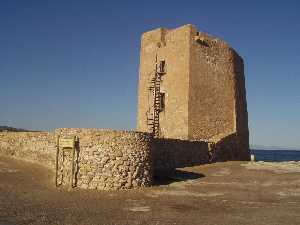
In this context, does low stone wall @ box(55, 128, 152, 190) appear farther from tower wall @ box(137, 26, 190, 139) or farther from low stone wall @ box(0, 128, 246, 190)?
tower wall @ box(137, 26, 190, 139)

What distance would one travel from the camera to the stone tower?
84.4 feet

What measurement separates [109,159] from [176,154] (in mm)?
7482

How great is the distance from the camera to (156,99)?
89.8ft

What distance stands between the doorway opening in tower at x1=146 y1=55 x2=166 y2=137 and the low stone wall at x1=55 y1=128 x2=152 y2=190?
36.9 ft

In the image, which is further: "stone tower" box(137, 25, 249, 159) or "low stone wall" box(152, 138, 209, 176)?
"stone tower" box(137, 25, 249, 159)

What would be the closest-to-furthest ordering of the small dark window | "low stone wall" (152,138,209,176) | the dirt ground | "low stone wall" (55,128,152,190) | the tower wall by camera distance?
the dirt ground
"low stone wall" (55,128,152,190)
"low stone wall" (152,138,209,176)
the tower wall
the small dark window

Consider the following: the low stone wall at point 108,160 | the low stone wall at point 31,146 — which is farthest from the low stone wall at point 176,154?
the low stone wall at point 31,146

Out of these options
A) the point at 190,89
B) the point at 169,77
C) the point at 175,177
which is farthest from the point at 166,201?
the point at 169,77

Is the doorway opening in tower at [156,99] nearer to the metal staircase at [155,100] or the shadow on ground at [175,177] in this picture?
the metal staircase at [155,100]

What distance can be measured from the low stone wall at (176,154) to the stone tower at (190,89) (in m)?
1.86

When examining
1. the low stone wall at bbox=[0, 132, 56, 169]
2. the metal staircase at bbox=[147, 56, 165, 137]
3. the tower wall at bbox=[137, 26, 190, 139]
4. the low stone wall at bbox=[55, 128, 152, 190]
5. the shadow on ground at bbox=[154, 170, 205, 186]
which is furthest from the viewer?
the metal staircase at bbox=[147, 56, 165, 137]

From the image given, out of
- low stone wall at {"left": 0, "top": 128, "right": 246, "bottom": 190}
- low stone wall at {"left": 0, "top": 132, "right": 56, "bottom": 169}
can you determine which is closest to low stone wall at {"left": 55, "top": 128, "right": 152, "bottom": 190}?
low stone wall at {"left": 0, "top": 128, "right": 246, "bottom": 190}

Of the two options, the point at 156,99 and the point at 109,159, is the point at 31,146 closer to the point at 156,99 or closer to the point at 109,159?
the point at 156,99

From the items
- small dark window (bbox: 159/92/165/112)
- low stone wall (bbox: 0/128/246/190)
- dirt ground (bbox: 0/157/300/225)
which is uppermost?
small dark window (bbox: 159/92/165/112)
